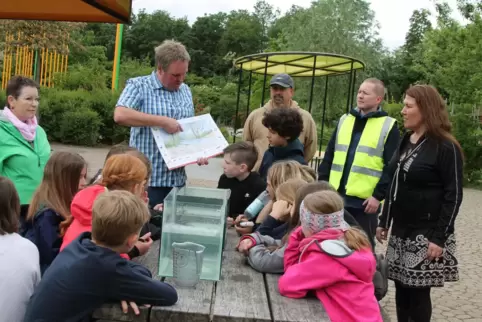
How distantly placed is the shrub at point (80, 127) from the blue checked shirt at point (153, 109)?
12116 millimetres

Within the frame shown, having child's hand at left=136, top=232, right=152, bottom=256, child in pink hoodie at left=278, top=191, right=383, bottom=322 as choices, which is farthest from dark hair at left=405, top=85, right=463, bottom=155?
child's hand at left=136, top=232, right=152, bottom=256

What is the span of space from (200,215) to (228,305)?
597 mm

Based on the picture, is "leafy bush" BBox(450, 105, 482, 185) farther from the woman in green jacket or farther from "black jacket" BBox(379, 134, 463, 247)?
the woman in green jacket

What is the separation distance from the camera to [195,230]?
246cm

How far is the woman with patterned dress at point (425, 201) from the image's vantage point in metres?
3.12

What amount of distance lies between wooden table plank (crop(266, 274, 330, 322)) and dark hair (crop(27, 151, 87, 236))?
112 centimetres

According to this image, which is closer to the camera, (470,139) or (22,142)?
(22,142)

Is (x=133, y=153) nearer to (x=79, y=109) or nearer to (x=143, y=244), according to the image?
(x=143, y=244)

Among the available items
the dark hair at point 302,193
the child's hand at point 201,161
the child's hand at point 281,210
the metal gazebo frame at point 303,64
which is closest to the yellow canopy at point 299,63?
the metal gazebo frame at point 303,64

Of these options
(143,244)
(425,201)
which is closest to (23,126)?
(143,244)

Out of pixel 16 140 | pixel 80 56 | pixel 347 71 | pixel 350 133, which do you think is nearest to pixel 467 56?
pixel 347 71

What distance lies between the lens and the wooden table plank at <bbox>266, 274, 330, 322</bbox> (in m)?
2.12

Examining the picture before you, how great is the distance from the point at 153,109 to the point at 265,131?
137 cm

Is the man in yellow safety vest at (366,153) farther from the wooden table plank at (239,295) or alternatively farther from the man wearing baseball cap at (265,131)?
the wooden table plank at (239,295)
